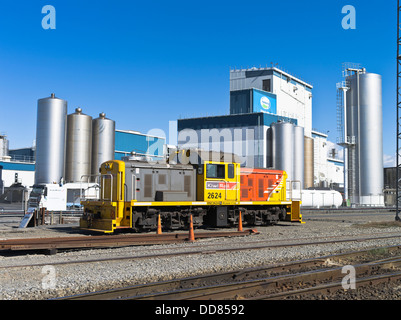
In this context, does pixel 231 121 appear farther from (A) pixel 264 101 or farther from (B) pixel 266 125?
(A) pixel 264 101

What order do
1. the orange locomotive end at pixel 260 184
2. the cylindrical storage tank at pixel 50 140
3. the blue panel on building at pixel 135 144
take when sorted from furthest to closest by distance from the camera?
1. the blue panel on building at pixel 135 144
2. the cylindrical storage tank at pixel 50 140
3. the orange locomotive end at pixel 260 184

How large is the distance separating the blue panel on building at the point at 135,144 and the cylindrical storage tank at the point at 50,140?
18184mm

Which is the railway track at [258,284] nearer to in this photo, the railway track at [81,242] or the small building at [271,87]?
the railway track at [81,242]

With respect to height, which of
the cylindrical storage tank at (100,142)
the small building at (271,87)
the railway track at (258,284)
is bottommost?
the railway track at (258,284)

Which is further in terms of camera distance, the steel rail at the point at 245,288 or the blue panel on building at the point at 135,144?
the blue panel on building at the point at 135,144

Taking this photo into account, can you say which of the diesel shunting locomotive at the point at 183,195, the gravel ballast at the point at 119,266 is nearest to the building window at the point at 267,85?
the diesel shunting locomotive at the point at 183,195

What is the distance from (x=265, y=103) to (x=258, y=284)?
63510 millimetres

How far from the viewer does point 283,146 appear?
55.8 metres

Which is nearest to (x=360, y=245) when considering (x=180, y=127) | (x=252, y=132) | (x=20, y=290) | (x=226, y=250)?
(x=226, y=250)

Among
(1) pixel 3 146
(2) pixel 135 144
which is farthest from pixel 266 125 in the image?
(1) pixel 3 146

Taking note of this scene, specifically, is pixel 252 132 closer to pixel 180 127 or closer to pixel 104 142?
pixel 180 127

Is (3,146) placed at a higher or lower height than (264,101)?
lower

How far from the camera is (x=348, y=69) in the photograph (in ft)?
184

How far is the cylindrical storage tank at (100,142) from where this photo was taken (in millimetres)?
43094
